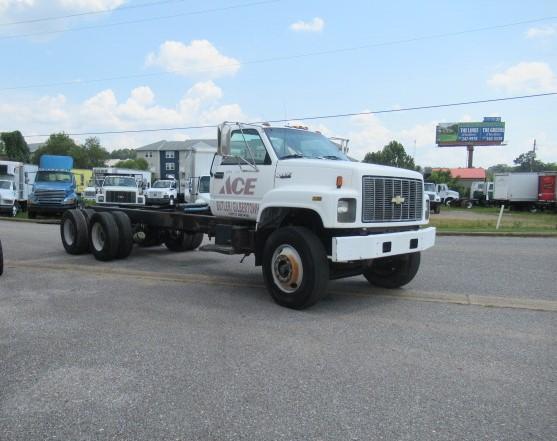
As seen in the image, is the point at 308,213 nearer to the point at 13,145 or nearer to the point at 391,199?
the point at 391,199

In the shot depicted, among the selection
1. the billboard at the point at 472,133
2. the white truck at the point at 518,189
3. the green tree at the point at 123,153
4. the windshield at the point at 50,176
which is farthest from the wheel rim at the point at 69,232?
the green tree at the point at 123,153

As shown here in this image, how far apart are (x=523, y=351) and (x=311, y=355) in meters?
2.00

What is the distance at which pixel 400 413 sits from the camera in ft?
11.4

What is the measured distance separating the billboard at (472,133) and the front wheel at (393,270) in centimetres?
8250

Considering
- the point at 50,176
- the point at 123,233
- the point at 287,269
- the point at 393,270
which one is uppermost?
the point at 50,176

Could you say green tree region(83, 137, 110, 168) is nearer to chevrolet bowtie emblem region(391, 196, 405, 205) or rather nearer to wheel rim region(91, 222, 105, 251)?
wheel rim region(91, 222, 105, 251)

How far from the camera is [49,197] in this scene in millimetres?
24094

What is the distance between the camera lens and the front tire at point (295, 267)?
595cm

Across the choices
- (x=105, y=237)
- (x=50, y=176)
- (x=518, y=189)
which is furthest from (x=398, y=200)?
(x=518, y=189)

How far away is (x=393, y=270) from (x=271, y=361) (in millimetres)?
3532

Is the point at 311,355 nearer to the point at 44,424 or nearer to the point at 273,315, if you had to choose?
the point at 273,315

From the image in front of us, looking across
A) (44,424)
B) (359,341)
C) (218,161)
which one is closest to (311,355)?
(359,341)

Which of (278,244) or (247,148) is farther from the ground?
(247,148)

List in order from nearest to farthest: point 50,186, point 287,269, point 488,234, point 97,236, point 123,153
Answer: point 287,269 < point 97,236 < point 488,234 < point 50,186 < point 123,153
